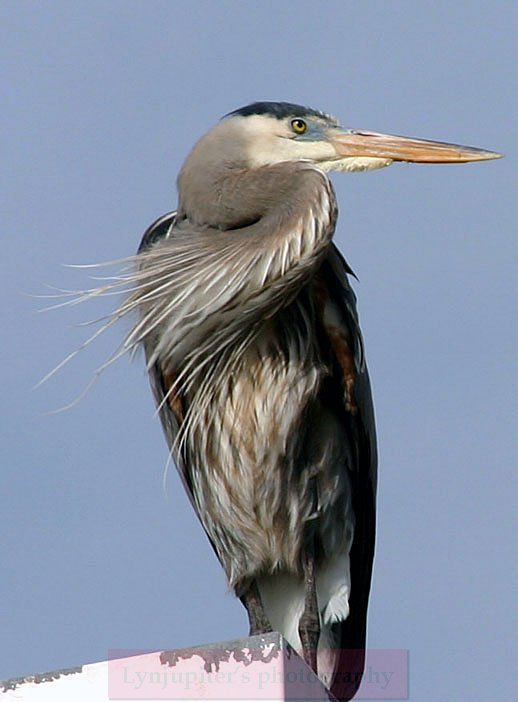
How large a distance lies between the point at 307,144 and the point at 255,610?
1496mm

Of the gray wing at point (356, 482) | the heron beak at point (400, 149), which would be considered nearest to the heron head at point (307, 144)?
the heron beak at point (400, 149)

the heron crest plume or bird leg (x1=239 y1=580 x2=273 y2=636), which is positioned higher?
the heron crest plume

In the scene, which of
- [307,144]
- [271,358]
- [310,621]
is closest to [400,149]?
[307,144]

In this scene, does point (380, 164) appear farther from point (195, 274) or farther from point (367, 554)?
point (367, 554)

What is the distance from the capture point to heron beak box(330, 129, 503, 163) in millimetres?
5312

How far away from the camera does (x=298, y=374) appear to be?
5.05 meters

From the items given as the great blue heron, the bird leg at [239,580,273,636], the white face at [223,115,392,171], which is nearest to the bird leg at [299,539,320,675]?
the great blue heron

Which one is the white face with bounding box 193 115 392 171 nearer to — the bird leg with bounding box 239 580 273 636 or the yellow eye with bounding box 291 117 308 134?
the yellow eye with bounding box 291 117 308 134

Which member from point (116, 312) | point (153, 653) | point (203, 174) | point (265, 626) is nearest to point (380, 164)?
point (203, 174)

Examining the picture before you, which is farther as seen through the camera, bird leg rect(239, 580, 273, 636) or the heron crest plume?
bird leg rect(239, 580, 273, 636)

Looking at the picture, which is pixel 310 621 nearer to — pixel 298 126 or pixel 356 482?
pixel 356 482

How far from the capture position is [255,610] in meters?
5.14

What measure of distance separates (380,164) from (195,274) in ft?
2.58

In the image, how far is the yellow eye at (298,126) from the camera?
5297 millimetres
